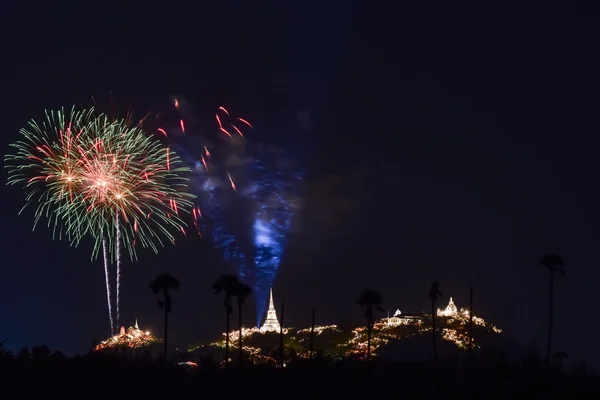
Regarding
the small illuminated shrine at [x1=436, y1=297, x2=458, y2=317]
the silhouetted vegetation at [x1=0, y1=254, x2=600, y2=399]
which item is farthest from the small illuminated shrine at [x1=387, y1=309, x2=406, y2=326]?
the silhouetted vegetation at [x1=0, y1=254, x2=600, y2=399]

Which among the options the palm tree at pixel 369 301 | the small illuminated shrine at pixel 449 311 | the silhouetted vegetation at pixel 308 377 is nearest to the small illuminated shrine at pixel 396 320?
the small illuminated shrine at pixel 449 311

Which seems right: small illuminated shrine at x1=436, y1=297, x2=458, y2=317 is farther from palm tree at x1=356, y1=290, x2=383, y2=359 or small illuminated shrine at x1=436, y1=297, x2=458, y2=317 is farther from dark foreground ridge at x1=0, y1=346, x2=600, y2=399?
dark foreground ridge at x1=0, y1=346, x2=600, y2=399

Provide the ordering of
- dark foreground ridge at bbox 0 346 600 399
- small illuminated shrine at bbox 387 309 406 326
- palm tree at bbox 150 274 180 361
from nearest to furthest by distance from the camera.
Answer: dark foreground ridge at bbox 0 346 600 399, palm tree at bbox 150 274 180 361, small illuminated shrine at bbox 387 309 406 326

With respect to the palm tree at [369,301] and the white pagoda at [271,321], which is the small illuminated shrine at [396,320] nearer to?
the white pagoda at [271,321]

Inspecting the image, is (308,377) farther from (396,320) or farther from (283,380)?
(396,320)

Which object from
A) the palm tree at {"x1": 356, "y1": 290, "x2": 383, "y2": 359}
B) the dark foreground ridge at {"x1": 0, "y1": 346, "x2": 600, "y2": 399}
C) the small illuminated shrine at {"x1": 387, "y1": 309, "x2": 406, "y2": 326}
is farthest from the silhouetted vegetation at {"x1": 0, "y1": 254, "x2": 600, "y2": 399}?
the small illuminated shrine at {"x1": 387, "y1": 309, "x2": 406, "y2": 326}

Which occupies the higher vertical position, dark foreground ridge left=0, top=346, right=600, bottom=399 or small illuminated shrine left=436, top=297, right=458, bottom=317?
small illuminated shrine left=436, top=297, right=458, bottom=317

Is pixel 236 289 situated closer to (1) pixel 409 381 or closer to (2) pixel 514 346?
(1) pixel 409 381

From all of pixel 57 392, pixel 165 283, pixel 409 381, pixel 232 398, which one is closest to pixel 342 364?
pixel 409 381

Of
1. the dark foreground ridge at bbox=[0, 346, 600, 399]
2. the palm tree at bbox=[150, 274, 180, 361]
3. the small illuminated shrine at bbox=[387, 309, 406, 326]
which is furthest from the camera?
the small illuminated shrine at bbox=[387, 309, 406, 326]

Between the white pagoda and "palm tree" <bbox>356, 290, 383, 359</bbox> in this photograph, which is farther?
the white pagoda

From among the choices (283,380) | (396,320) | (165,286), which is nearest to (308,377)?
(283,380)
